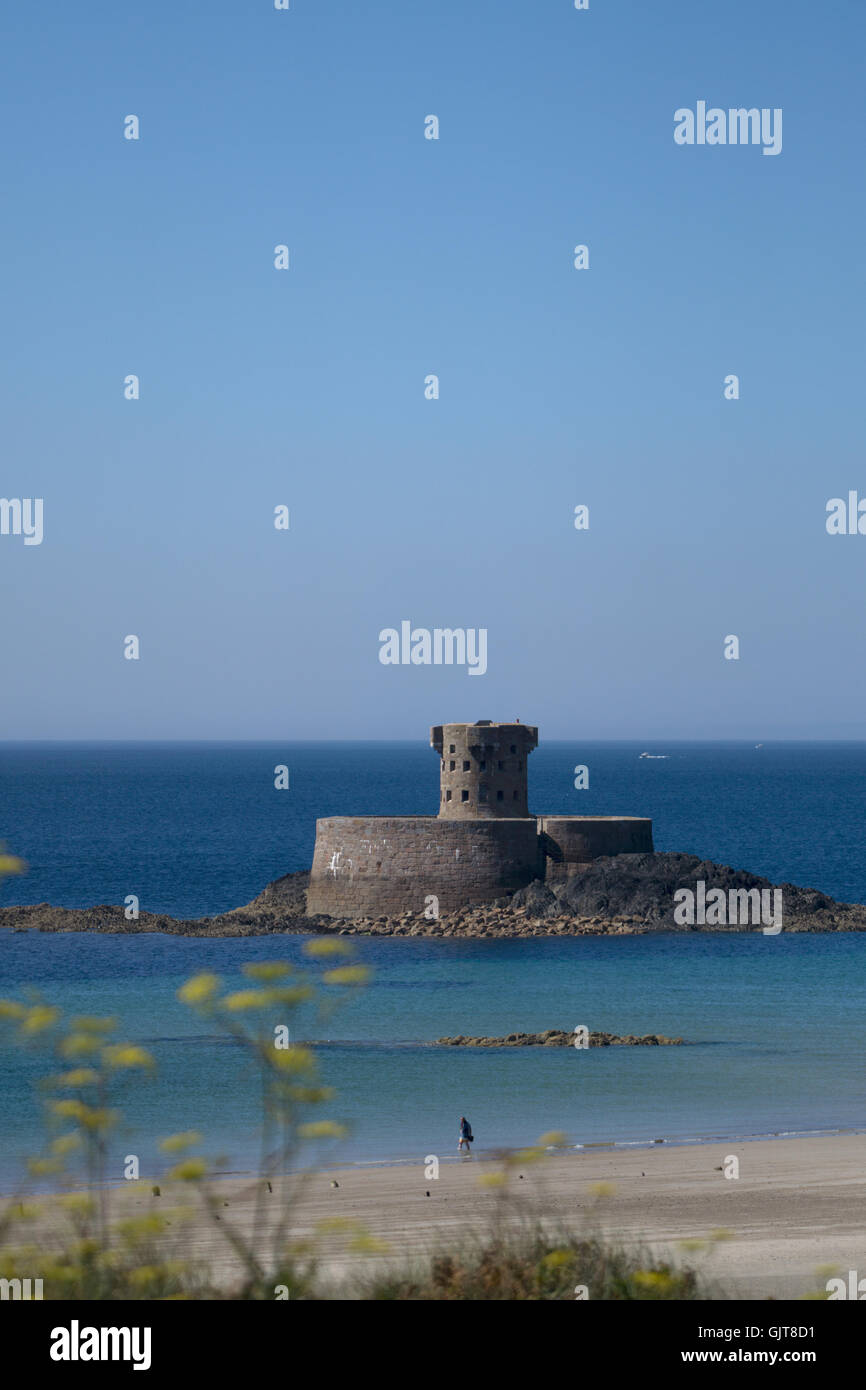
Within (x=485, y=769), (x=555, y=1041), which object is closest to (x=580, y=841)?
(x=485, y=769)

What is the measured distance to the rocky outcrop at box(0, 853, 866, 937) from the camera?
54.8 m

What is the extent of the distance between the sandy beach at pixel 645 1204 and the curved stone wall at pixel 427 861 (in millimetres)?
28400

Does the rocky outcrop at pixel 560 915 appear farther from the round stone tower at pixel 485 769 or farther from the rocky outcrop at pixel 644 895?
the round stone tower at pixel 485 769

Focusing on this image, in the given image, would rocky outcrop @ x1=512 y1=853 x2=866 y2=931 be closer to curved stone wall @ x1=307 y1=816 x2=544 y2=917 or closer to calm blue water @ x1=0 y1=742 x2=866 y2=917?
curved stone wall @ x1=307 y1=816 x2=544 y2=917

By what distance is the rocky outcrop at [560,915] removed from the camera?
180 feet

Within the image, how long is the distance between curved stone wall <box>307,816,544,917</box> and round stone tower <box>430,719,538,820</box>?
38.6 inches

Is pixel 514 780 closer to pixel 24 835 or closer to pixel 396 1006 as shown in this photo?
pixel 396 1006

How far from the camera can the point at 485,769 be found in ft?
182

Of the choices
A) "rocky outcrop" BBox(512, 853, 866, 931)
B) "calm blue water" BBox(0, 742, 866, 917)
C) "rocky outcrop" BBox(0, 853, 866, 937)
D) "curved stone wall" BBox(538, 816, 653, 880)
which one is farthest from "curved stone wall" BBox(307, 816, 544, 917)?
"calm blue water" BBox(0, 742, 866, 917)

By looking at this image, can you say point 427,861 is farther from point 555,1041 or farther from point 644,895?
point 555,1041

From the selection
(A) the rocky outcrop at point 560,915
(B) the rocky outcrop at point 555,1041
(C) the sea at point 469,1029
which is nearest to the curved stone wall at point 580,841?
(A) the rocky outcrop at point 560,915

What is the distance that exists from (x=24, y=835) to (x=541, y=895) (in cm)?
5853
